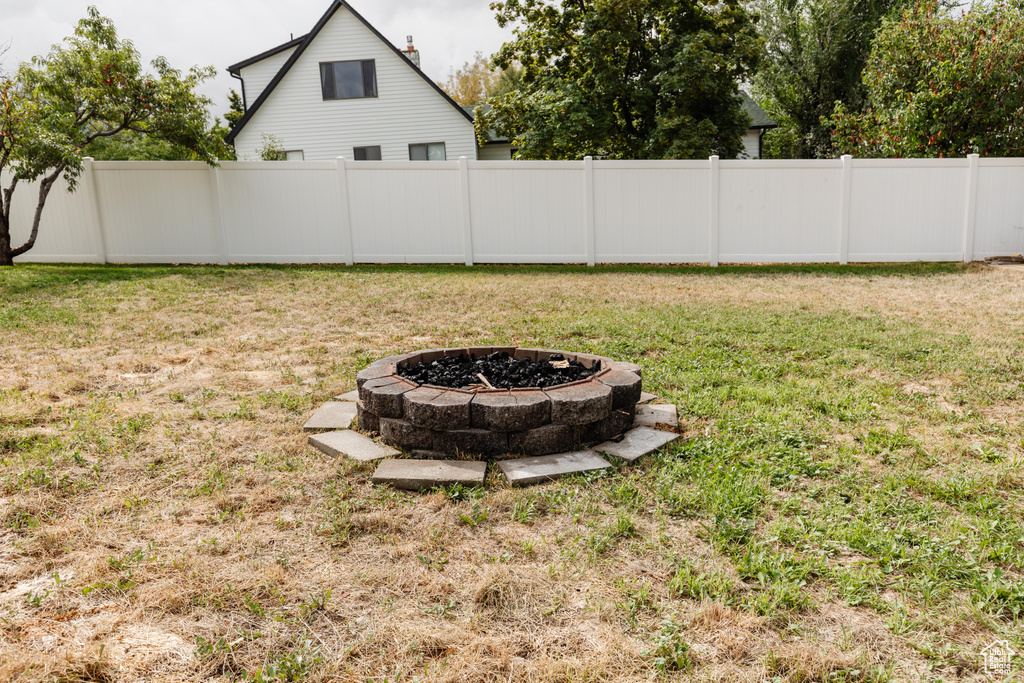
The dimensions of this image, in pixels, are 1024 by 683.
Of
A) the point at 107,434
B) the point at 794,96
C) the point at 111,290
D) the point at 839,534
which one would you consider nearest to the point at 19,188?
the point at 111,290

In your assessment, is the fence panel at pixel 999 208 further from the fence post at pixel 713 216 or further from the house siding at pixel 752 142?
the house siding at pixel 752 142

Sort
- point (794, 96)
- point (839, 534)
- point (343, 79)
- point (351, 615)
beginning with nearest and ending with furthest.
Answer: point (351, 615) → point (839, 534) → point (343, 79) → point (794, 96)

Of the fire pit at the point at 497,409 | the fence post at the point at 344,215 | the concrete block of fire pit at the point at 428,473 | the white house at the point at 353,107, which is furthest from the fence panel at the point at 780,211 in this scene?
the white house at the point at 353,107

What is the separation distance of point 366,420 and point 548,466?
3.30 feet

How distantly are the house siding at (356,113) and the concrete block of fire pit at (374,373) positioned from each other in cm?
1507

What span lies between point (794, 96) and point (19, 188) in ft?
76.6

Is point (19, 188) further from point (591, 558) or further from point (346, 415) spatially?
point (591, 558)

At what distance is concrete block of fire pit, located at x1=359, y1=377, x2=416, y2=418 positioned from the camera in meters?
2.97

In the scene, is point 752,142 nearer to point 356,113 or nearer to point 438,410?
point 356,113

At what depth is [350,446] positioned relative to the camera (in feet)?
9.78

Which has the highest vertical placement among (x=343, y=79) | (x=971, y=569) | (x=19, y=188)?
(x=343, y=79)

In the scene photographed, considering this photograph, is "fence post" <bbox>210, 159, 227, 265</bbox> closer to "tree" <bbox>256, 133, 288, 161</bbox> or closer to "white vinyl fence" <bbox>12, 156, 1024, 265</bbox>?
"white vinyl fence" <bbox>12, 156, 1024, 265</bbox>

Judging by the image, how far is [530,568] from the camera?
2.03 meters

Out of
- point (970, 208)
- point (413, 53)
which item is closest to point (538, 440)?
point (970, 208)
